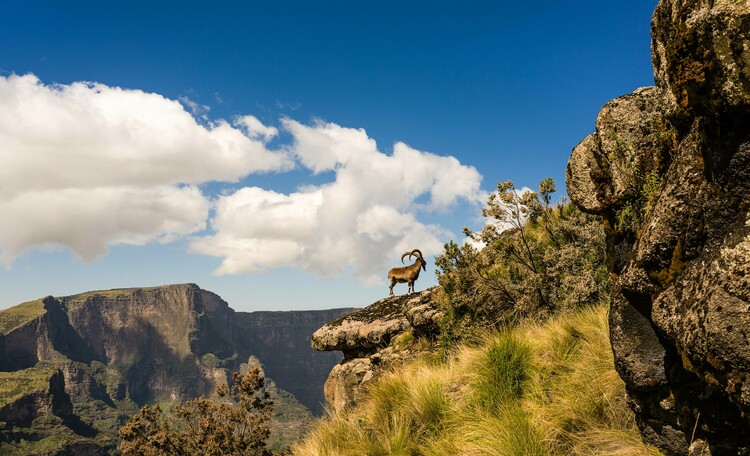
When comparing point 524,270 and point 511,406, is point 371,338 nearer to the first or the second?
point 524,270

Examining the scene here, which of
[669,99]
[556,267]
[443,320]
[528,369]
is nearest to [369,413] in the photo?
[528,369]

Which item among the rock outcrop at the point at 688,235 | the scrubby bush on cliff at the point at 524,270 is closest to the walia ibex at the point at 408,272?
the scrubby bush on cliff at the point at 524,270

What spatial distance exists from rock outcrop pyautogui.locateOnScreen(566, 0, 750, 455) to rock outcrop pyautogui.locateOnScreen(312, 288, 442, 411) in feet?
26.0

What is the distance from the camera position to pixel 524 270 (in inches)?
424

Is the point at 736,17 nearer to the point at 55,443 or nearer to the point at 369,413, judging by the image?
the point at 369,413

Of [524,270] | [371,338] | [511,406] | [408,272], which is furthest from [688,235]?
[408,272]

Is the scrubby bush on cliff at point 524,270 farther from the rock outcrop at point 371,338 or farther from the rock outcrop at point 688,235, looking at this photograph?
the rock outcrop at point 688,235

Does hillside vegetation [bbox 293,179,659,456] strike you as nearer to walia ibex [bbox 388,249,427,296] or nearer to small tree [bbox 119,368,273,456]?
walia ibex [bbox 388,249,427,296]

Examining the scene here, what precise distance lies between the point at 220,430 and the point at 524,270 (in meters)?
15.8

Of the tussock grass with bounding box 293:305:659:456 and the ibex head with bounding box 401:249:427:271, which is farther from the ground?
the ibex head with bounding box 401:249:427:271

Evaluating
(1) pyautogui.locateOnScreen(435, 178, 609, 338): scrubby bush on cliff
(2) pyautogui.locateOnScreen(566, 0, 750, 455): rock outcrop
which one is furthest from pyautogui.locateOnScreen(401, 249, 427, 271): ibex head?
(2) pyautogui.locateOnScreen(566, 0, 750, 455): rock outcrop

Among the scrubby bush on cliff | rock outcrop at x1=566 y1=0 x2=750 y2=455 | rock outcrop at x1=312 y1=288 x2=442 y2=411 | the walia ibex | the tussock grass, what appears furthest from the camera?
the walia ibex

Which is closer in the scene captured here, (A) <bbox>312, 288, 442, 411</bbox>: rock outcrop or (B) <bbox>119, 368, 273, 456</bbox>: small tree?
(A) <bbox>312, 288, 442, 411</bbox>: rock outcrop

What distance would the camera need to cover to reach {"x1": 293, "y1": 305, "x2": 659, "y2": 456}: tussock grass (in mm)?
4742
